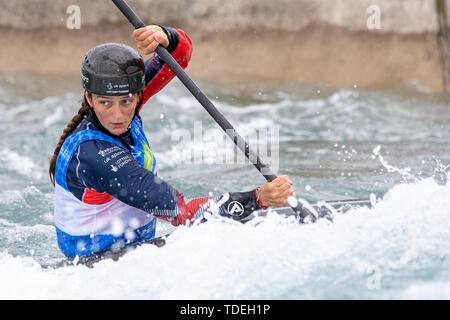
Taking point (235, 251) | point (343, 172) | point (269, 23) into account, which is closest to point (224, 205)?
point (235, 251)

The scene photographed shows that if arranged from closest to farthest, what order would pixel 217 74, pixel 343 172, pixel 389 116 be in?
pixel 343 172 → pixel 389 116 → pixel 217 74

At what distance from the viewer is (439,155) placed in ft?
20.9

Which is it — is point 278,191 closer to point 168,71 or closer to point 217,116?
point 217,116

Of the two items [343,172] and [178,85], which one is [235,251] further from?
[178,85]

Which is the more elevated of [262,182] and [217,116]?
[217,116]

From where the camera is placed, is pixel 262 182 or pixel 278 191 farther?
pixel 262 182

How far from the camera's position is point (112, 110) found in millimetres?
2924

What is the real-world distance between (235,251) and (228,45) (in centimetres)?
787
